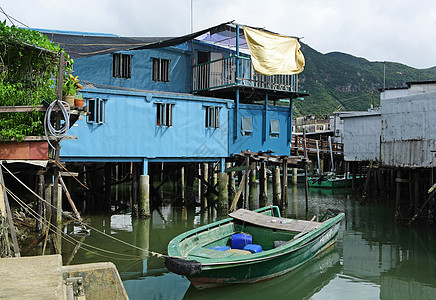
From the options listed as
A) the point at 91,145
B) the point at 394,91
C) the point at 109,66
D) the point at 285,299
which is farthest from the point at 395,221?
the point at 394,91

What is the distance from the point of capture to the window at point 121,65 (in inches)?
759

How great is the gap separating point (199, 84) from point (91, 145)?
7.11 m

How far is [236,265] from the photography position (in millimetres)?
9039

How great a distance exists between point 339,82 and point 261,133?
74018 mm

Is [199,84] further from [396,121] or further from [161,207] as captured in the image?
[396,121]

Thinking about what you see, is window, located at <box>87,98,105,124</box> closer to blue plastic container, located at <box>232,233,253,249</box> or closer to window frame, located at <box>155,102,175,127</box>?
window frame, located at <box>155,102,175,127</box>

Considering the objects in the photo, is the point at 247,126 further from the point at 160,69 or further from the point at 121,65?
the point at 121,65

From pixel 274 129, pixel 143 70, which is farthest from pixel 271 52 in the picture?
pixel 143 70

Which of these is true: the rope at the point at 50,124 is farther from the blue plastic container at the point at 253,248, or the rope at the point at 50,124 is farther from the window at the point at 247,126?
the window at the point at 247,126

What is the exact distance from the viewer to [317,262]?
12383mm

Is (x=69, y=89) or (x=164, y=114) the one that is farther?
(x=164, y=114)

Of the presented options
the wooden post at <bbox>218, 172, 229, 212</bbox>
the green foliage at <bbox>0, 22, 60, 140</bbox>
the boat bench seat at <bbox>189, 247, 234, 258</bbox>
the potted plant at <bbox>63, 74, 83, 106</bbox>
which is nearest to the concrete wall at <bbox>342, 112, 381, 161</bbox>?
the wooden post at <bbox>218, 172, 229, 212</bbox>

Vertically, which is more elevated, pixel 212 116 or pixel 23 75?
pixel 23 75

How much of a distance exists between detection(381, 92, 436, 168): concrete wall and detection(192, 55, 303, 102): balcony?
16.3ft
